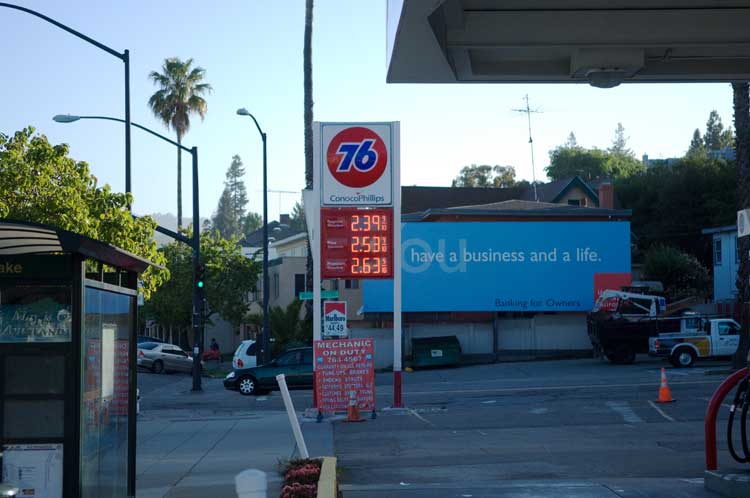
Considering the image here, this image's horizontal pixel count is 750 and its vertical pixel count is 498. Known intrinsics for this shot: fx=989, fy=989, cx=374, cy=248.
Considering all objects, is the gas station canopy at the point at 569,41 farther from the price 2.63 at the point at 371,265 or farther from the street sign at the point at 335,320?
the street sign at the point at 335,320

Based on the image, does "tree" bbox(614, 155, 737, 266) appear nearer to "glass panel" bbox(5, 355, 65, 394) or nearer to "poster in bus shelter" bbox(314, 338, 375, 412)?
"poster in bus shelter" bbox(314, 338, 375, 412)

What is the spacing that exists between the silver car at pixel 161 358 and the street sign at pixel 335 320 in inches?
1071

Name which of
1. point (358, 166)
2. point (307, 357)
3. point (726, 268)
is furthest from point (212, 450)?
point (726, 268)

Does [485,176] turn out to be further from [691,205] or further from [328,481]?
[328,481]

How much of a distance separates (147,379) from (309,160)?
45.0 feet

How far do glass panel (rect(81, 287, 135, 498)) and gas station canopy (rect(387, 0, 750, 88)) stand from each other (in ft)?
11.3

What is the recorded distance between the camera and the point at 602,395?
992 inches

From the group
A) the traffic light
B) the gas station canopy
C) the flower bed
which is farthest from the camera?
the traffic light

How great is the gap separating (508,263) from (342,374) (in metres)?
26.7

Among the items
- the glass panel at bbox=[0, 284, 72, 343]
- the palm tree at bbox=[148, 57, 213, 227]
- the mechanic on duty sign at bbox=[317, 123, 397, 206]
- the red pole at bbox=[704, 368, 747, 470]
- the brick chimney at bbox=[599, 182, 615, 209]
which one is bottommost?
the red pole at bbox=[704, 368, 747, 470]

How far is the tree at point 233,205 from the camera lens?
548ft

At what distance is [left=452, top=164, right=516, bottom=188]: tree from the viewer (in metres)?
110

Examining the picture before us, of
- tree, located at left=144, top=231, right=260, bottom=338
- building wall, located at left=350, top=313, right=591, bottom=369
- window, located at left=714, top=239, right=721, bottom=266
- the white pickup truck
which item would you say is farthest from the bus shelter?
tree, located at left=144, top=231, right=260, bottom=338

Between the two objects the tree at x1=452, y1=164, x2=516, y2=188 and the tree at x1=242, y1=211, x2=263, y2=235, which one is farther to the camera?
the tree at x1=242, y1=211, x2=263, y2=235
